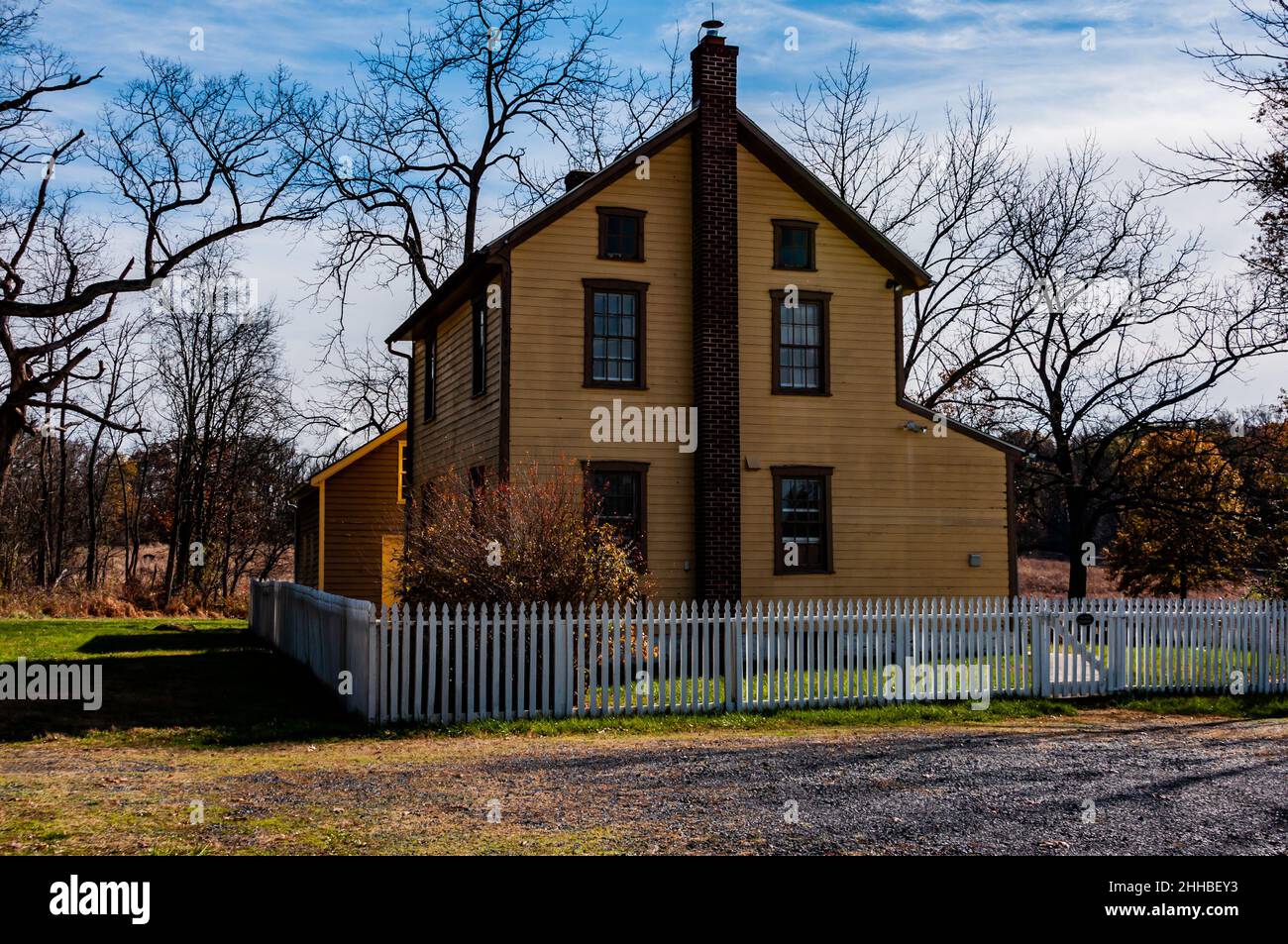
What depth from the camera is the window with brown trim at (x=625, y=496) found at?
21203mm

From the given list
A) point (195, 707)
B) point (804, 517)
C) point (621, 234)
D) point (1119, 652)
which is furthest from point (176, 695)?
point (1119, 652)

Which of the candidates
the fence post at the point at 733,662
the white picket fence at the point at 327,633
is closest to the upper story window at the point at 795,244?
the fence post at the point at 733,662

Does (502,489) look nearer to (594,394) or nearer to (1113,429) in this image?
(594,394)

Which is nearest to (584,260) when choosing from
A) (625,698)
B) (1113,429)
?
(625,698)

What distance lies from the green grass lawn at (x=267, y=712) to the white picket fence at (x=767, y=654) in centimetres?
30

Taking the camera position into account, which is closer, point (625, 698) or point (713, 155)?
point (625, 698)

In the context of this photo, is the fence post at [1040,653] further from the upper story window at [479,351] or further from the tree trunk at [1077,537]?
the tree trunk at [1077,537]

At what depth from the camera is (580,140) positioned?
3759 centimetres

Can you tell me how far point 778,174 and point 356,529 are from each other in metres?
13.9

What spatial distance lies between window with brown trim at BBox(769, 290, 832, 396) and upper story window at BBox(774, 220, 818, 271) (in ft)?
1.94

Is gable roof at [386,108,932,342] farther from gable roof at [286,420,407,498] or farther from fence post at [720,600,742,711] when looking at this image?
fence post at [720,600,742,711]

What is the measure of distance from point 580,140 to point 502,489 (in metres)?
22.0

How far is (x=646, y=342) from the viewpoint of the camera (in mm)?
21734

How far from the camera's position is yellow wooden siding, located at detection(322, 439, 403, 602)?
3020 cm
